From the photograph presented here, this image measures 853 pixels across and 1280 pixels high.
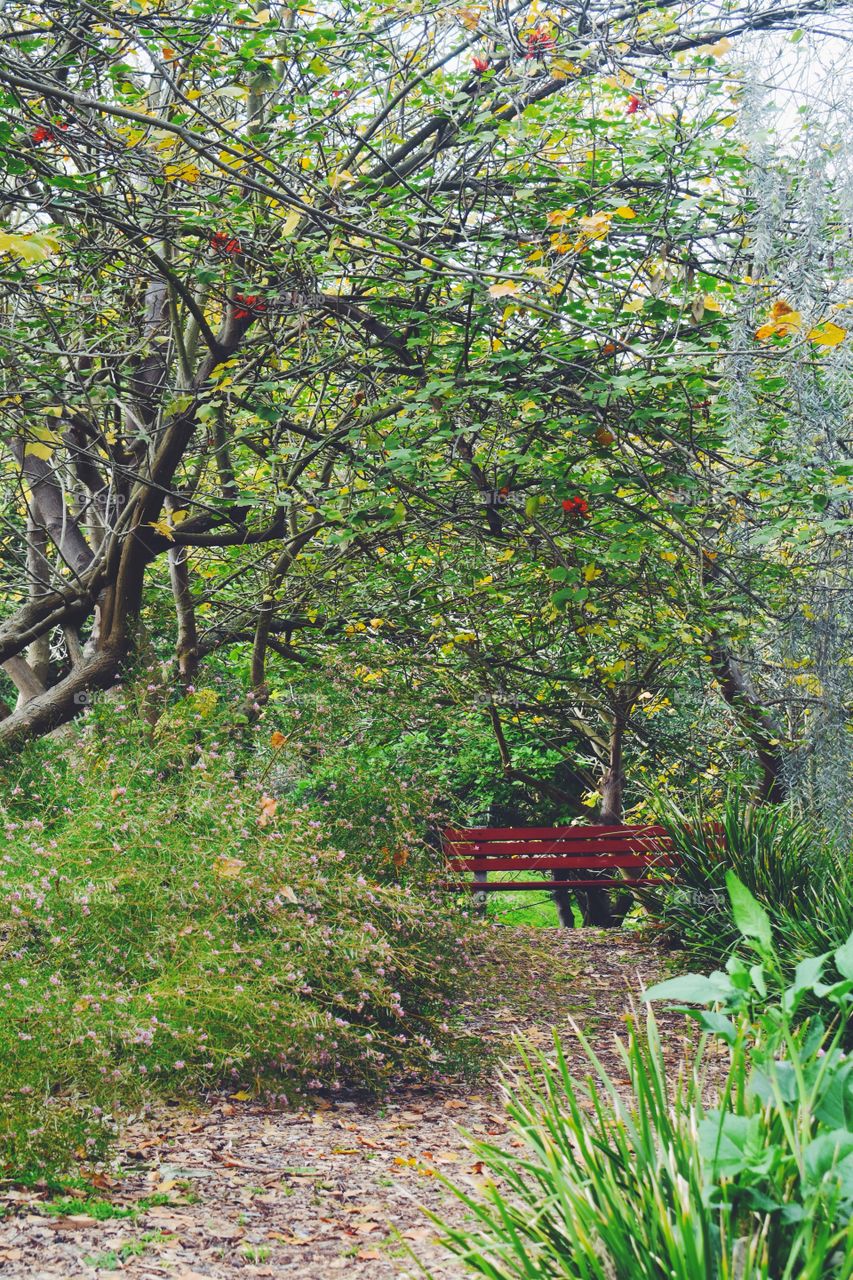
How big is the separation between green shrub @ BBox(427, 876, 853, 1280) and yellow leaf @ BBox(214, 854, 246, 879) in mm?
2652

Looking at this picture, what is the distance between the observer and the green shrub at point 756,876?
623cm

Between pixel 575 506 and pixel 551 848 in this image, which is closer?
pixel 575 506

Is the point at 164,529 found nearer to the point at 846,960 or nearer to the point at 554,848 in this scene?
the point at 554,848

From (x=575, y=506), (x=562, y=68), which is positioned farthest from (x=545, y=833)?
(x=562, y=68)

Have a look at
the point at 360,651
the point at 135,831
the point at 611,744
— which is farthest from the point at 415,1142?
the point at 611,744

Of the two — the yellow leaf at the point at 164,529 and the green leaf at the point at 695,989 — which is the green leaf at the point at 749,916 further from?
the yellow leaf at the point at 164,529

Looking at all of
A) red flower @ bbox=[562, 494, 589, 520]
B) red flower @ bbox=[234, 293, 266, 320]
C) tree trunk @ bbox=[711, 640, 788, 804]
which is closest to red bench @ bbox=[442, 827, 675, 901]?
tree trunk @ bbox=[711, 640, 788, 804]

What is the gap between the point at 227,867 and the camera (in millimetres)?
4746

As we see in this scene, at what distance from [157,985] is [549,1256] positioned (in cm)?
250

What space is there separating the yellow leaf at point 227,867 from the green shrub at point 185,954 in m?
0.01

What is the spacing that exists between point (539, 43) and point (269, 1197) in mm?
4856

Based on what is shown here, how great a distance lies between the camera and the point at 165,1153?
412 centimetres

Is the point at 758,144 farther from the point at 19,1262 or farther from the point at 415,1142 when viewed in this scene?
the point at 19,1262

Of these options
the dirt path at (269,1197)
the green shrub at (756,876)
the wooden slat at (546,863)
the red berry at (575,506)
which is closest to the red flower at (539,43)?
the red berry at (575,506)
